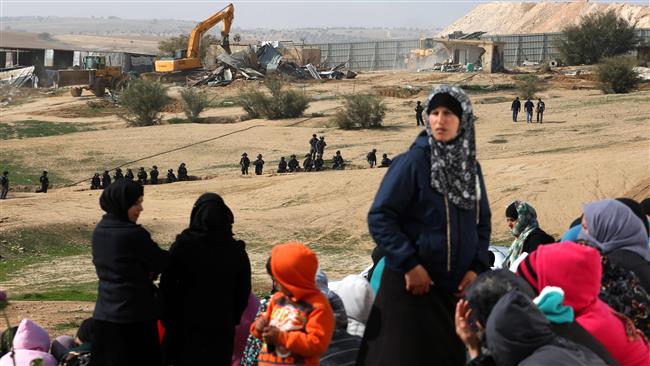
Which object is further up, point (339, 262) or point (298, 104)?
point (298, 104)

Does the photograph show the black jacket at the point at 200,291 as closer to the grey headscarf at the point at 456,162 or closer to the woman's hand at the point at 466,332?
the grey headscarf at the point at 456,162

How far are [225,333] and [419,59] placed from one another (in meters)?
71.4

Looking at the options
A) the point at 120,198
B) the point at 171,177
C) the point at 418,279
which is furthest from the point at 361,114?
the point at 418,279

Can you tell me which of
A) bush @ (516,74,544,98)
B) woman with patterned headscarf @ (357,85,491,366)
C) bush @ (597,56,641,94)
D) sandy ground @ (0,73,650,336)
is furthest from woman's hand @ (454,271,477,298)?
bush @ (597,56,641,94)

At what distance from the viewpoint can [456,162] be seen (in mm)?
4668

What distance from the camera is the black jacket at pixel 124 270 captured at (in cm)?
535

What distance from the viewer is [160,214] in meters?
22.6

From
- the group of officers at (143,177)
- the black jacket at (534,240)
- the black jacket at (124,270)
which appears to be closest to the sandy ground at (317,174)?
the group of officers at (143,177)

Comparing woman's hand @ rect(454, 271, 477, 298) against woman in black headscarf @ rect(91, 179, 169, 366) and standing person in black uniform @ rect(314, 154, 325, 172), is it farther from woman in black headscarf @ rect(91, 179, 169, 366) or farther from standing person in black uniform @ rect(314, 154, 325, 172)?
standing person in black uniform @ rect(314, 154, 325, 172)

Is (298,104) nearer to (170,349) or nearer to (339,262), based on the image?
(339,262)

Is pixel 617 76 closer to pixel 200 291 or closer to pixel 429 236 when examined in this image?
pixel 200 291

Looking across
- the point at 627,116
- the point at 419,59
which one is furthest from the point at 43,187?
the point at 419,59

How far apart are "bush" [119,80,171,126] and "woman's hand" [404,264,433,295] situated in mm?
40321

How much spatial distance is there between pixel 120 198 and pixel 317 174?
2112 centimetres
